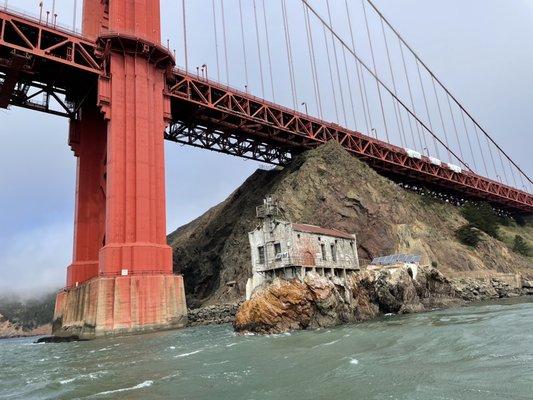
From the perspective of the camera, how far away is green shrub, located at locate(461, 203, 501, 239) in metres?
79.0

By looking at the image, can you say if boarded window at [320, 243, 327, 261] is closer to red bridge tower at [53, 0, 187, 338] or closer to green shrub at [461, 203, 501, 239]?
red bridge tower at [53, 0, 187, 338]

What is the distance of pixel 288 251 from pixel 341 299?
5.54 metres

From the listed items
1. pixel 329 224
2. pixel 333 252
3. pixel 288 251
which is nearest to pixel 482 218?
pixel 329 224

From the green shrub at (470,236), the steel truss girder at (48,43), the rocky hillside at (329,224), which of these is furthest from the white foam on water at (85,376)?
the green shrub at (470,236)

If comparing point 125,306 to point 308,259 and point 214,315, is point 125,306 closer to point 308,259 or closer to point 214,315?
point 214,315

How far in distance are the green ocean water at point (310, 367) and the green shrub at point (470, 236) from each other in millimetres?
47369

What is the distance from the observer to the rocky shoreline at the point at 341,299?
31.4 meters

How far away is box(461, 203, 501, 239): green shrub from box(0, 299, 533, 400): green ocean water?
186 feet

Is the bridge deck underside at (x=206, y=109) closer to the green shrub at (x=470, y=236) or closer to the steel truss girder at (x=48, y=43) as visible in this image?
the steel truss girder at (x=48, y=43)

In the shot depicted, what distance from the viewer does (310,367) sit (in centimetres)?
1648

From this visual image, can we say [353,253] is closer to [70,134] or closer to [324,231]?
[324,231]

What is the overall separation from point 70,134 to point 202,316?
79.0ft

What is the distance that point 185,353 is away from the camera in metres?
22.4

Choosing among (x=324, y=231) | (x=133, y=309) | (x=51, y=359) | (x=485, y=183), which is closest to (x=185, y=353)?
(x=51, y=359)
